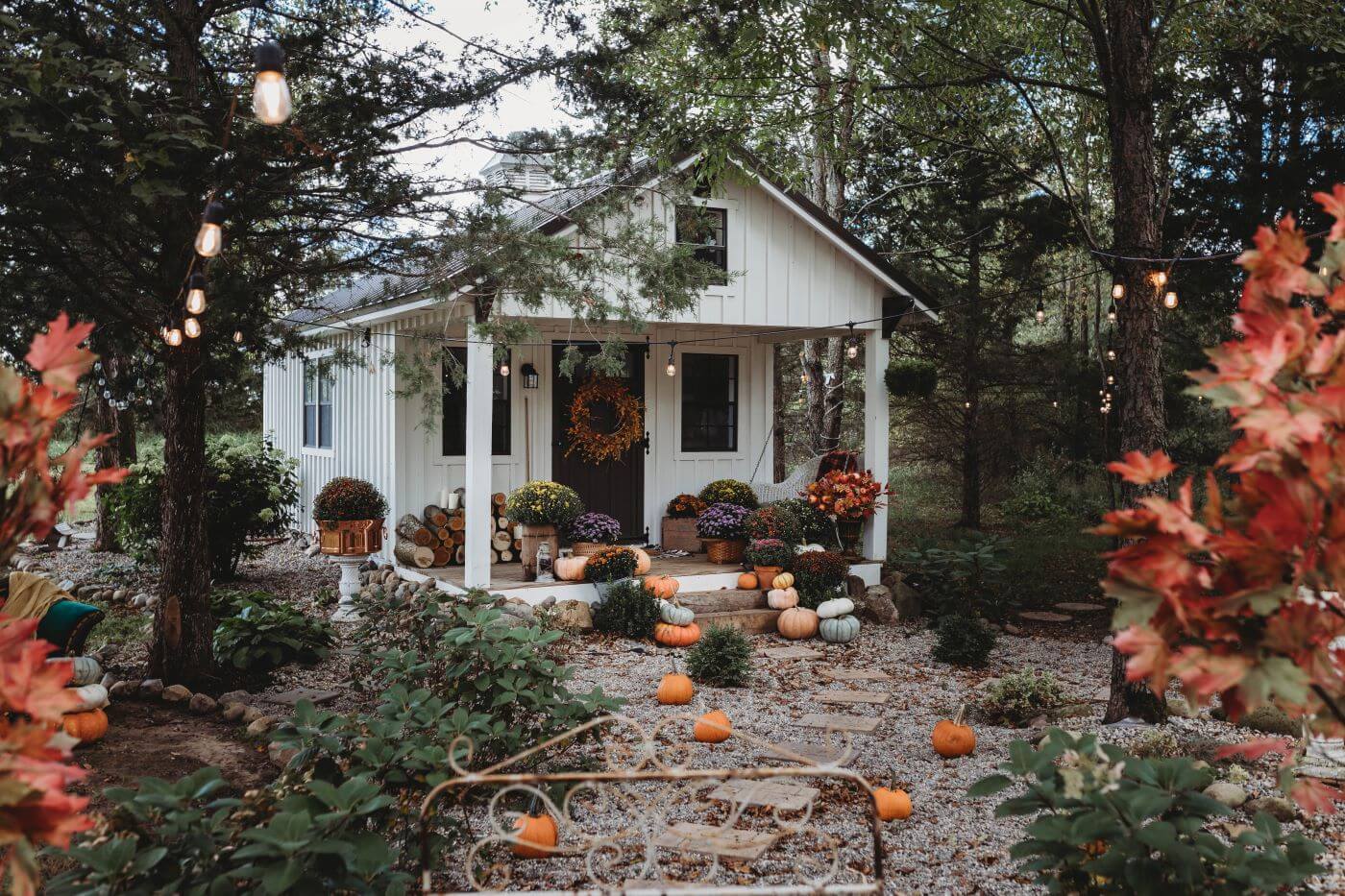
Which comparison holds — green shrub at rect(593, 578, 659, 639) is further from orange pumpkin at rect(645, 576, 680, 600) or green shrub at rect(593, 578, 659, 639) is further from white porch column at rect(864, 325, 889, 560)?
white porch column at rect(864, 325, 889, 560)

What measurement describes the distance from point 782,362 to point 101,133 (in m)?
16.6

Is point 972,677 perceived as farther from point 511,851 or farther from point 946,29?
point 946,29

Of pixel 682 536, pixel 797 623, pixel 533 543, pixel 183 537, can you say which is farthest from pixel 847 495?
pixel 183 537

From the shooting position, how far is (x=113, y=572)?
10562 mm

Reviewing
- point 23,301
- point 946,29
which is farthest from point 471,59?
point 946,29

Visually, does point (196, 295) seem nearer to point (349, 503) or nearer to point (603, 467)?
point (349, 503)

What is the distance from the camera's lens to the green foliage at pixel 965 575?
8.88 meters

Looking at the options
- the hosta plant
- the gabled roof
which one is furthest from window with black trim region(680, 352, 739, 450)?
the hosta plant

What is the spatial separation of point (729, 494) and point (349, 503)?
4.17 metres

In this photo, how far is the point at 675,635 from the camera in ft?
27.0

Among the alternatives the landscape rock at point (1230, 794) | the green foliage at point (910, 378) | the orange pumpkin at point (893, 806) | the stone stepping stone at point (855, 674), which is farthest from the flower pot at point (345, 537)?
the landscape rock at point (1230, 794)

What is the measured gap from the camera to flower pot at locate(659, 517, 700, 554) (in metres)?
10.9

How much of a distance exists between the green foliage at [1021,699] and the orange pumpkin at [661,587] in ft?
11.5

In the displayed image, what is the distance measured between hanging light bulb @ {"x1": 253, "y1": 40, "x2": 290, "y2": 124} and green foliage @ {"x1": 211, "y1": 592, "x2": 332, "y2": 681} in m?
4.55
